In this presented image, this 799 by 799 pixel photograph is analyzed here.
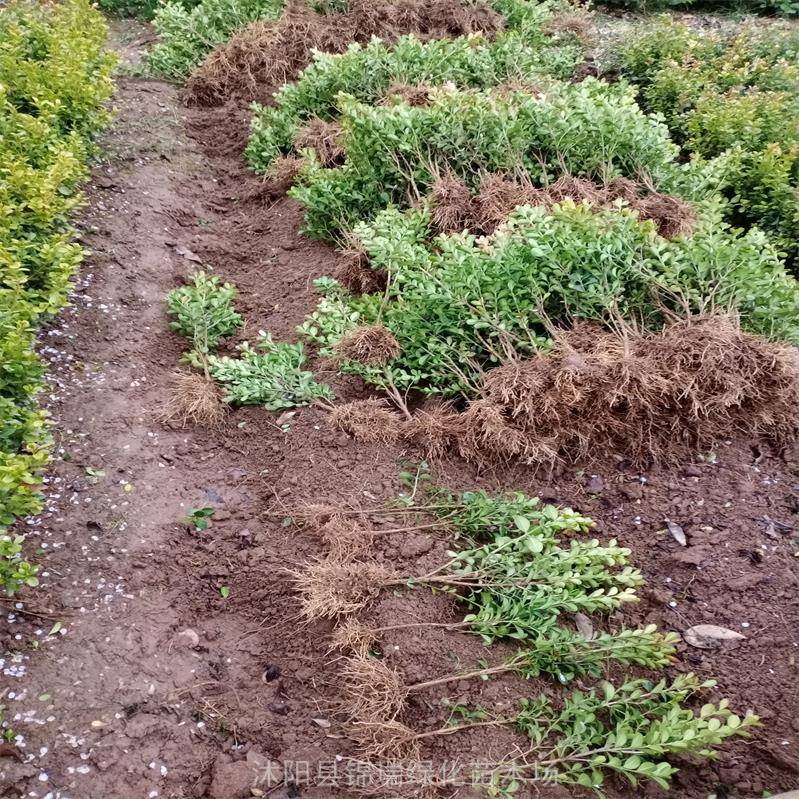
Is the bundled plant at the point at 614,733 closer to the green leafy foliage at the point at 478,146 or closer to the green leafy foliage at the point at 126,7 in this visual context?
the green leafy foliage at the point at 478,146

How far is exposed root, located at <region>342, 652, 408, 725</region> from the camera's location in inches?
103

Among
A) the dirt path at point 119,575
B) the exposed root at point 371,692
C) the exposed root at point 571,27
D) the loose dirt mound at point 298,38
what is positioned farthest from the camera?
the exposed root at point 571,27

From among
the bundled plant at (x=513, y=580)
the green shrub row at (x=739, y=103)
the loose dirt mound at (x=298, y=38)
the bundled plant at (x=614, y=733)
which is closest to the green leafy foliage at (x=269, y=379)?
the bundled plant at (x=513, y=580)

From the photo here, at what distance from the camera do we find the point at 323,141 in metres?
6.08

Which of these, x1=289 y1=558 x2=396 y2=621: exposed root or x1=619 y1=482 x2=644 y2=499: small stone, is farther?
x1=619 y1=482 x2=644 y2=499: small stone

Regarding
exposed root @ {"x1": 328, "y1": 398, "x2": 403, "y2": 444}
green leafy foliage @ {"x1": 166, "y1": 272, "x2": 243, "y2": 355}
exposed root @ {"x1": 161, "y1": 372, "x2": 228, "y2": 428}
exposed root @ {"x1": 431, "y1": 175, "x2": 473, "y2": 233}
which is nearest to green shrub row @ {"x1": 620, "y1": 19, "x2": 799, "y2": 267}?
exposed root @ {"x1": 431, "y1": 175, "x2": 473, "y2": 233}

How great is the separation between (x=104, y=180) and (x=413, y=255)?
3.01 meters

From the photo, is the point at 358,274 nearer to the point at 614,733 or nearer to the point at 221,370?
the point at 221,370

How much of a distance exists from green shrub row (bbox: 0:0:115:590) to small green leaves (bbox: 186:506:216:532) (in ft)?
2.44

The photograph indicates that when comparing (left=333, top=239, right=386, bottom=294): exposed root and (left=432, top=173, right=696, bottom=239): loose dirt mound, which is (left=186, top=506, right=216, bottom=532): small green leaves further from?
(left=432, top=173, right=696, bottom=239): loose dirt mound

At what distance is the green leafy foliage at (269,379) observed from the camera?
4094 mm

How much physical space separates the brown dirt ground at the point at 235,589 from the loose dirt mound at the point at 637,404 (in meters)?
0.13

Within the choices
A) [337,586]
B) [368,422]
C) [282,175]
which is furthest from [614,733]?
[282,175]

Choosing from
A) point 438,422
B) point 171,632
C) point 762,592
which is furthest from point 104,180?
point 762,592
